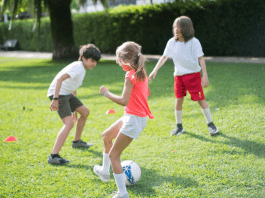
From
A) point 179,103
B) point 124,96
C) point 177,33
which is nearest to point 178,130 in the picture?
point 179,103

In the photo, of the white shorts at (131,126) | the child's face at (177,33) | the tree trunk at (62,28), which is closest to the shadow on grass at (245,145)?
the child's face at (177,33)

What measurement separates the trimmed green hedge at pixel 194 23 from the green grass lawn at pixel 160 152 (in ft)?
23.0

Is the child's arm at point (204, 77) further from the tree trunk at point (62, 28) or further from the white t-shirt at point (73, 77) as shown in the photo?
the tree trunk at point (62, 28)

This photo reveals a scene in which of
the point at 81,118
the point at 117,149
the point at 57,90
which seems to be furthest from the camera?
the point at 81,118

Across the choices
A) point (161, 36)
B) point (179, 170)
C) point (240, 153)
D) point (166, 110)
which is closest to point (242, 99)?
point (166, 110)

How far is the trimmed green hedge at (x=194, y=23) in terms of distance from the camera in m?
13.2

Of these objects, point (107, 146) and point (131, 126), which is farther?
Answer: point (107, 146)

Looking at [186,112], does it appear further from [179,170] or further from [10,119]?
[10,119]

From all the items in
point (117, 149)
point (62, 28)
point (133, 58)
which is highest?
point (62, 28)

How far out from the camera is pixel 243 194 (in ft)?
9.09

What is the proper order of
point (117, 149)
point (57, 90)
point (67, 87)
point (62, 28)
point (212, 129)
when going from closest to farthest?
point (117, 149) → point (57, 90) → point (67, 87) → point (212, 129) → point (62, 28)

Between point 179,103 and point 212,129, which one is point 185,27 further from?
point 212,129

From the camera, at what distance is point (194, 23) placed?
49.5 feet

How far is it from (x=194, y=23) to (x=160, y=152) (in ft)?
41.0
